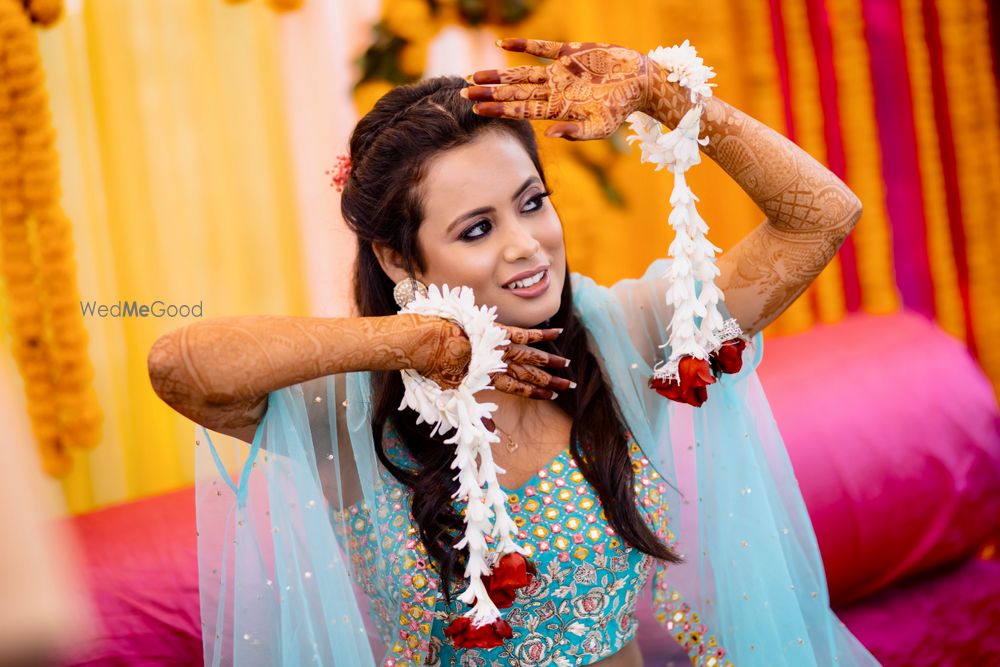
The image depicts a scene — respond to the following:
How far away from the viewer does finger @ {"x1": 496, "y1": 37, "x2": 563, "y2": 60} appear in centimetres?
149

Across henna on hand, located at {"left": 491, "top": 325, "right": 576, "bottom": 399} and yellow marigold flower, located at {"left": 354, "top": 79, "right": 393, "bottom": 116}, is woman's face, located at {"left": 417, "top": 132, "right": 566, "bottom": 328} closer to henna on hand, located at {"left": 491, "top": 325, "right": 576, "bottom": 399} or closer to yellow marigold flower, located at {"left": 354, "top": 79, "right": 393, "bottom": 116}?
henna on hand, located at {"left": 491, "top": 325, "right": 576, "bottom": 399}

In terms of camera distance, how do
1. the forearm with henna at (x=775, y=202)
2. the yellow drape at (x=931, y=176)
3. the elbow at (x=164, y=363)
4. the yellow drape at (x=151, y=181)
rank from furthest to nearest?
the yellow drape at (x=931, y=176), the yellow drape at (x=151, y=181), the forearm with henna at (x=775, y=202), the elbow at (x=164, y=363)

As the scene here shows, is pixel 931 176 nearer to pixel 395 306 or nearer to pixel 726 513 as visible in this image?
pixel 726 513

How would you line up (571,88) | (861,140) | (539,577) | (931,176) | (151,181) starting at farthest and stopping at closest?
1. (931,176)
2. (861,140)
3. (151,181)
4. (539,577)
5. (571,88)

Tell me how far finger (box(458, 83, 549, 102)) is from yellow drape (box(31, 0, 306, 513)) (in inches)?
49.1

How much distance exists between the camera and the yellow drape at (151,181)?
250cm

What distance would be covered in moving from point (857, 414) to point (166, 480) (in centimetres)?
172

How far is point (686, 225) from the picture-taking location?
5.32 ft

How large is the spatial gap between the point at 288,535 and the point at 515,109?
2.38 ft

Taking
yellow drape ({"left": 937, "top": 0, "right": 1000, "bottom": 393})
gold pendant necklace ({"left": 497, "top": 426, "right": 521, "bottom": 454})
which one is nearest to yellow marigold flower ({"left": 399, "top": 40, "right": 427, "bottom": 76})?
gold pendant necklace ({"left": 497, "top": 426, "right": 521, "bottom": 454})

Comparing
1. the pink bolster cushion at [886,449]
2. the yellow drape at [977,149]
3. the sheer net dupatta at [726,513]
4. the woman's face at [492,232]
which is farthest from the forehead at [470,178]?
the yellow drape at [977,149]

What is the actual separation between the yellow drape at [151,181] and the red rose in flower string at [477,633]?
127 centimetres

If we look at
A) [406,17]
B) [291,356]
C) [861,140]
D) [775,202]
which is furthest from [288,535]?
[861,140]

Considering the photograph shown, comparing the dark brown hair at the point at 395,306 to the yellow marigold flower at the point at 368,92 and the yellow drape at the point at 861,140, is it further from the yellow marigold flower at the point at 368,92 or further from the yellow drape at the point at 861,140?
the yellow drape at the point at 861,140
